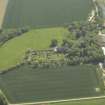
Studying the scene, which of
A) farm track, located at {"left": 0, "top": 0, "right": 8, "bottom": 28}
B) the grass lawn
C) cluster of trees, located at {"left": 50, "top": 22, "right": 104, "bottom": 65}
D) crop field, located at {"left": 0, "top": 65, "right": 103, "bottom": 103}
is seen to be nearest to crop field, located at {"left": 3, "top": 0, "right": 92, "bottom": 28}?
farm track, located at {"left": 0, "top": 0, "right": 8, "bottom": 28}

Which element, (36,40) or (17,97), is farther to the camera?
(36,40)

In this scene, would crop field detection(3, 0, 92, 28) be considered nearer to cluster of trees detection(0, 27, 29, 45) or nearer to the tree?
cluster of trees detection(0, 27, 29, 45)

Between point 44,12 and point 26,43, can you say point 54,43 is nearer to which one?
point 26,43

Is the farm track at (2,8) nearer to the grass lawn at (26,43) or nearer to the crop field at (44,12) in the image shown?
the crop field at (44,12)

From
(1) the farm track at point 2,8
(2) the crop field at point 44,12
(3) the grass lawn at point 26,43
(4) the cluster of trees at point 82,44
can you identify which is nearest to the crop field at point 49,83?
(4) the cluster of trees at point 82,44

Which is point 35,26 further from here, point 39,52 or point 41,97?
point 41,97

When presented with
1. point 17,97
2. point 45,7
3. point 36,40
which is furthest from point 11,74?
point 45,7
